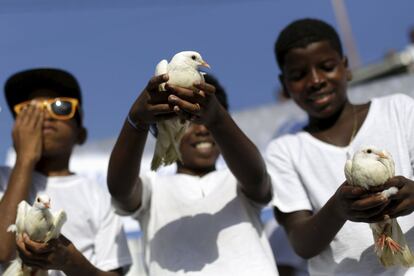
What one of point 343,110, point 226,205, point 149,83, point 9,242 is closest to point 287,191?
point 226,205

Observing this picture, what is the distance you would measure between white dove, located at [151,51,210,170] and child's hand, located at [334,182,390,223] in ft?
1.45

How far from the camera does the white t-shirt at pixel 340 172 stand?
1.80 meters

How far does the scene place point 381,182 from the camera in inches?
57.9

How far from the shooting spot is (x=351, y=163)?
4.97 ft

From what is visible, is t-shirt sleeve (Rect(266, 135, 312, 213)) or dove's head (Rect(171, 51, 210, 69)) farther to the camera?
t-shirt sleeve (Rect(266, 135, 312, 213))

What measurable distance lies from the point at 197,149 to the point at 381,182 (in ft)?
2.65

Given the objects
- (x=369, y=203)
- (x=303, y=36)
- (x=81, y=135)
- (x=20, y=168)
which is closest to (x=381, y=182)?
(x=369, y=203)

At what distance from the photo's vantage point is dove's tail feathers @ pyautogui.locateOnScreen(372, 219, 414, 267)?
1549mm

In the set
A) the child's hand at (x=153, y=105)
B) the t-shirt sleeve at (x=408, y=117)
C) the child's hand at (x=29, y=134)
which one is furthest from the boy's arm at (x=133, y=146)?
the t-shirt sleeve at (x=408, y=117)

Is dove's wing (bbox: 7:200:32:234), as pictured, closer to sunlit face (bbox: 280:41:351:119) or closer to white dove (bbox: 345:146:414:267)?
white dove (bbox: 345:146:414:267)

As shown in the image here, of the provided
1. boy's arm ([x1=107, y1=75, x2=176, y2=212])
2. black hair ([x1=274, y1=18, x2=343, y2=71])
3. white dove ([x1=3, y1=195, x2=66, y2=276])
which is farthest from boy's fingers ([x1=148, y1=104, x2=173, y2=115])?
black hair ([x1=274, y1=18, x2=343, y2=71])

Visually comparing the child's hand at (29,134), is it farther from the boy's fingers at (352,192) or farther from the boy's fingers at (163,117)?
the boy's fingers at (352,192)

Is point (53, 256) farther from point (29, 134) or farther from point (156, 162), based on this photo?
point (29, 134)

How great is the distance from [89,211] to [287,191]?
66cm
